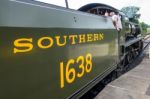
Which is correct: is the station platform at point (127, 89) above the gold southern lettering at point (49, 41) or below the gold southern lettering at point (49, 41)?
below

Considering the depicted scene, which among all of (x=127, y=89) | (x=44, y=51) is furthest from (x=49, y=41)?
(x=127, y=89)

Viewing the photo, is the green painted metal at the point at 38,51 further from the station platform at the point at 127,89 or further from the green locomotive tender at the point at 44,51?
the station platform at the point at 127,89

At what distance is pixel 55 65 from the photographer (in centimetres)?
251

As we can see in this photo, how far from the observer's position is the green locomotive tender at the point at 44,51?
1811mm

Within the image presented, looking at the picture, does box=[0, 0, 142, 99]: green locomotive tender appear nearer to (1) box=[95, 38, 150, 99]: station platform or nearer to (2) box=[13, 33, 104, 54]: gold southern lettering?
(2) box=[13, 33, 104, 54]: gold southern lettering

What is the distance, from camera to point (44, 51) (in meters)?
2.27

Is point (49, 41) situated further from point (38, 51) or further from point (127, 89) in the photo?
point (127, 89)

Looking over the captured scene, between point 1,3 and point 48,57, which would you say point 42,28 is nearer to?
point 48,57

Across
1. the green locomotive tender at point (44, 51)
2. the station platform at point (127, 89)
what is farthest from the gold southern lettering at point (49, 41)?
the station platform at point (127, 89)

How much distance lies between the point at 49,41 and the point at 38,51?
0.75ft

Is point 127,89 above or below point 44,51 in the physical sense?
below

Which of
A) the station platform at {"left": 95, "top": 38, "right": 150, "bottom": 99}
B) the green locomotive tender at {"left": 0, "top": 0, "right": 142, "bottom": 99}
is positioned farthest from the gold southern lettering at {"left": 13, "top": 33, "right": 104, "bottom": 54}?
the station platform at {"left": 95, "top": 38, "right": 150, "bottom": 99}

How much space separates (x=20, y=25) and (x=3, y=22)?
0.66ft

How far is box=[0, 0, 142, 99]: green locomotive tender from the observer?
5.94ft
